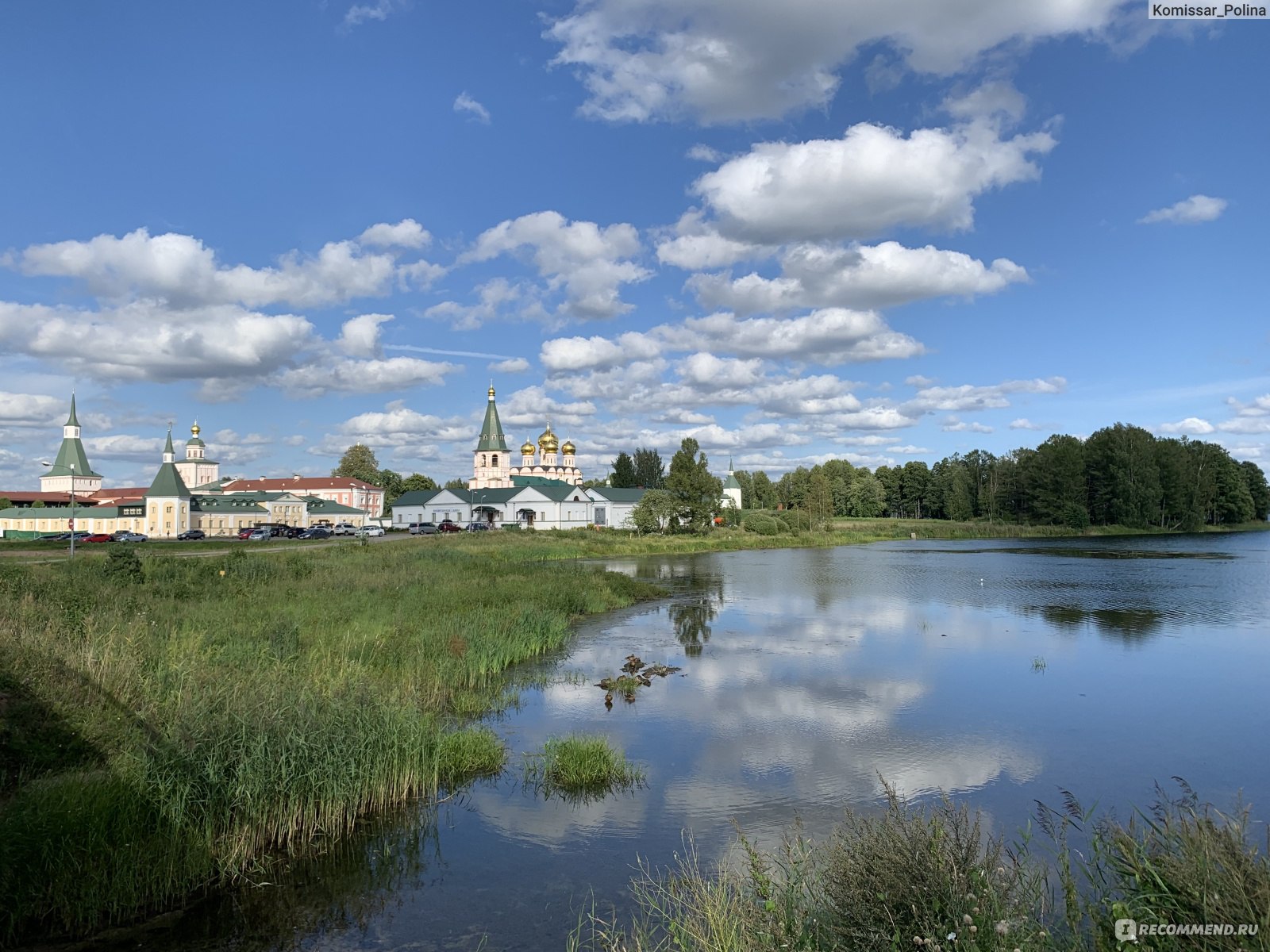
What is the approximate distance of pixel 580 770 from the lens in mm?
11141

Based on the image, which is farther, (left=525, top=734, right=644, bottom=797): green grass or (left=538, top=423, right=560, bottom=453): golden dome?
(left=538, top=423, right=560, bottom=453): golden dome

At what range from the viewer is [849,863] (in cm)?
575

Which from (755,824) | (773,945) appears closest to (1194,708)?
(755,824)

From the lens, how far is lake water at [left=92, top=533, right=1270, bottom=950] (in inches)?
312

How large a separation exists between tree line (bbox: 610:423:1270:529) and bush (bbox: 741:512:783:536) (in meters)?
5.46

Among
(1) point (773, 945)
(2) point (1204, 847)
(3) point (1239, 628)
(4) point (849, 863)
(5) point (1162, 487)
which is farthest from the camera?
(5) point (1162, 487)

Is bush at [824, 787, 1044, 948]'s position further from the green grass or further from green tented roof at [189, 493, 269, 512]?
Answer: green tented roof at [189, 493, 269, 512]

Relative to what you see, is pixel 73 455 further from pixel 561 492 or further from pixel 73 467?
pixel 561 492

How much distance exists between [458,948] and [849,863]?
12.0ft

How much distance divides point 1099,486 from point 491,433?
72.2m

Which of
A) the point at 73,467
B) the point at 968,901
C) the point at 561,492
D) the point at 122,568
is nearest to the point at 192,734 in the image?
the point at 968,901

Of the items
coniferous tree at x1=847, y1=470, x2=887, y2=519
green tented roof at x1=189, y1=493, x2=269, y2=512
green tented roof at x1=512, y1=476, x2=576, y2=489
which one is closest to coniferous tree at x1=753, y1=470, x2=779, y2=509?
coniferous tree at x1=847, y1=470, x2=887, y2=519

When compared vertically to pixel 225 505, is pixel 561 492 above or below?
above

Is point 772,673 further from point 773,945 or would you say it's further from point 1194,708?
point 773,945
